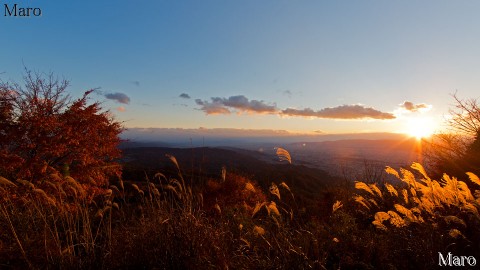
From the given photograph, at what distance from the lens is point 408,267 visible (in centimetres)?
418

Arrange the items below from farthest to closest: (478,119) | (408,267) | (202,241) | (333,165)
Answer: (333,165)
(478,119)
(202,241)
(408,267)

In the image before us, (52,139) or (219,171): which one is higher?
(52,139)

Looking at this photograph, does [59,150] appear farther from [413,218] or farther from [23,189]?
[413,218]

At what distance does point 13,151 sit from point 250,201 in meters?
12.2

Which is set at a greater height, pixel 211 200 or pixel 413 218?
pixel 413 218

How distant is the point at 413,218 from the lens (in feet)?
15.1

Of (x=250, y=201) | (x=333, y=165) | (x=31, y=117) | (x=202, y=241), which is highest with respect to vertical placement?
(x=31, y=117)

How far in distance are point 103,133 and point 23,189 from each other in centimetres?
558

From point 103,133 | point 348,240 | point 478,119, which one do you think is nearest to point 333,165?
point 478,119

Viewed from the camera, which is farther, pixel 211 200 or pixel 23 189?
pixel 211 200

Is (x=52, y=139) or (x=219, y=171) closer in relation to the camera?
(x=52, y=139)

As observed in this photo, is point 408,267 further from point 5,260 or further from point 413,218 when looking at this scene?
point 5,260

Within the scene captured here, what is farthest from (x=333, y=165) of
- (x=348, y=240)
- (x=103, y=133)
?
(x=348, y=240)

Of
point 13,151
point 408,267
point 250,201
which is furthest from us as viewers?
point 250,201
